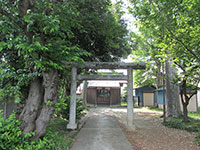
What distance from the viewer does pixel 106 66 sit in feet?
24.8

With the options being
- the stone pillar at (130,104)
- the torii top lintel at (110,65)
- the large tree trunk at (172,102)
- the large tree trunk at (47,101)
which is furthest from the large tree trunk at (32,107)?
the large tree trunk at (172,102)

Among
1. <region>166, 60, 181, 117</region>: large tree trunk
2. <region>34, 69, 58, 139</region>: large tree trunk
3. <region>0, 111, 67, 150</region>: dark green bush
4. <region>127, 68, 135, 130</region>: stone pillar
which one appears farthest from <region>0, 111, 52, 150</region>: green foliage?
<region>166, 60, 181, 117</region>: large tree trunk

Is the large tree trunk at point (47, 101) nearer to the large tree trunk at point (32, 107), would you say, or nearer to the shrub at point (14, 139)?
the large tree trunk at point (32, 107)

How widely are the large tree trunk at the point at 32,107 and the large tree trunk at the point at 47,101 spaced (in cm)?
19

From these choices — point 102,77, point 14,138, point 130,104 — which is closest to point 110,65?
point 102,77

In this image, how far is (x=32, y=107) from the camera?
4.41m

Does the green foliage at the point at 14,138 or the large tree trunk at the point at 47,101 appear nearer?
the green foliage at the point at 14,138

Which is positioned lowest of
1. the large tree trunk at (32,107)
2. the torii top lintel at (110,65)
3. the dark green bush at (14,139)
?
the dark green bush at (14,139)

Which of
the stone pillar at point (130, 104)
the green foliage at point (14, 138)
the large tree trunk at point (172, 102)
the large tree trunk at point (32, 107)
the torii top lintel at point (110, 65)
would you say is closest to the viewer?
the green foliage at point (14, 138)

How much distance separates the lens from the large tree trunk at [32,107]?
167 inches

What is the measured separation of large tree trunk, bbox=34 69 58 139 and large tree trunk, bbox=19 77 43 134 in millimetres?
186

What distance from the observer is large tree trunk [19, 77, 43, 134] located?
4238 mm

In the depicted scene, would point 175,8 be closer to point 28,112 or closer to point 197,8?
point 197,8

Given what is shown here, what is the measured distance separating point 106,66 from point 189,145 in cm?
475
